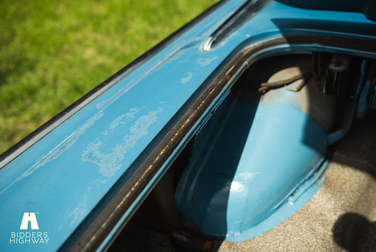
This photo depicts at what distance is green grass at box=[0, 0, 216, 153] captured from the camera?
2529 millimetres

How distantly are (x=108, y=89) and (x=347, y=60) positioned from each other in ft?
3.39

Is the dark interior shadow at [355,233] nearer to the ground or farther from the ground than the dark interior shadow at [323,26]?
nearer to the ground

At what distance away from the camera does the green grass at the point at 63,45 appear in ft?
8.30

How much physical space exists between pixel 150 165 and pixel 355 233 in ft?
3.38

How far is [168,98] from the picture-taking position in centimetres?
96

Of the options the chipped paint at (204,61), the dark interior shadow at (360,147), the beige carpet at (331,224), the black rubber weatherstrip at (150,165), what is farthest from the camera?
the dark interior shadow at (360,147)

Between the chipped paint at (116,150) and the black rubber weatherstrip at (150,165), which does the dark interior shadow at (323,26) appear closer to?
the black rubber weatherstrip at (150,165)

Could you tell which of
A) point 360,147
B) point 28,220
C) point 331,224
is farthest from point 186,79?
point 360,147

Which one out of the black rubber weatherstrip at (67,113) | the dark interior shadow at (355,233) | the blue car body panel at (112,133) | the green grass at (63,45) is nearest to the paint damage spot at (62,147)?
the blue car body panel at (112,133)

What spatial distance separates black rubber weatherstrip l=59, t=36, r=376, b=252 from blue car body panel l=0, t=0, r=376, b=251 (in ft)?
0.05

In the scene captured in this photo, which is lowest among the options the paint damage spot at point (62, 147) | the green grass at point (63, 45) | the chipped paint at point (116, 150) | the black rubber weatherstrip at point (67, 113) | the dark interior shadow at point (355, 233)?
the dark interior shadow at point (355, 233)

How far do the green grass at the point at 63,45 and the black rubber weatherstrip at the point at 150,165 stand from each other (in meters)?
1.85

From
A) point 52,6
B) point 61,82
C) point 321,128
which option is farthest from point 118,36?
point 321,128

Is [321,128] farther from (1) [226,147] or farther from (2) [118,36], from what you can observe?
(2) [118,36]
